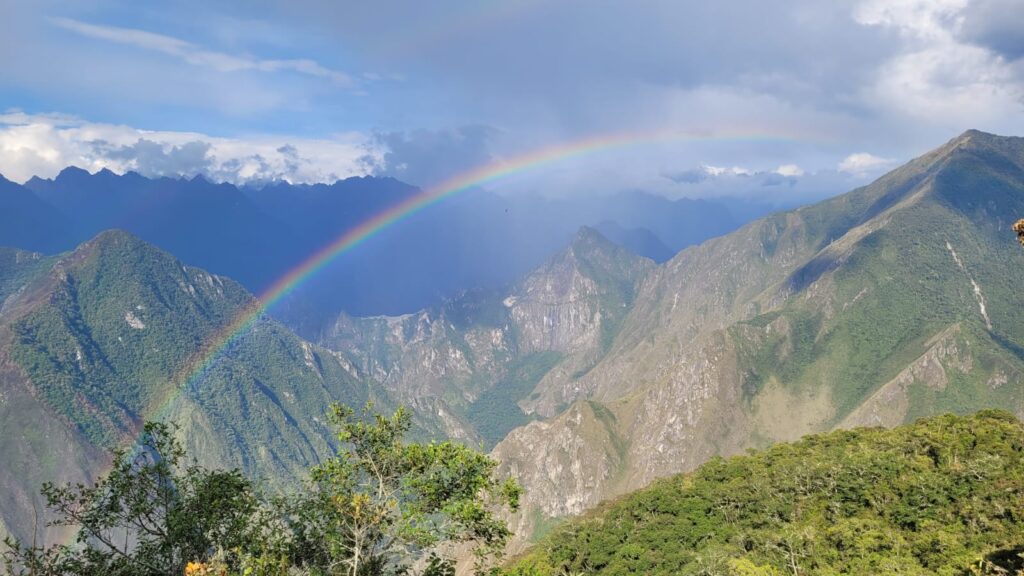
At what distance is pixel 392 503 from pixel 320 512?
3665mm

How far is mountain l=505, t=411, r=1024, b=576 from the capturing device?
67438mm

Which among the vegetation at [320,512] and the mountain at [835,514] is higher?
the vegetation at [320,512]

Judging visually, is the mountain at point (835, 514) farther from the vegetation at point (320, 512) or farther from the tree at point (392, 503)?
the vegetation at point (320, 512)

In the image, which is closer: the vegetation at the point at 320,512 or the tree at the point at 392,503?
the tree at the point at 392,503

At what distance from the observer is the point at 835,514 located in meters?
90.4

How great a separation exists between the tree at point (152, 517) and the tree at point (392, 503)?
112 inches

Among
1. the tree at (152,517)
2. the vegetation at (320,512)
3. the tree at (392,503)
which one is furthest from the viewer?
the tree at (152,517)

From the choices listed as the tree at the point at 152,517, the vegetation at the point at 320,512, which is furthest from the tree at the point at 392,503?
the tree at the point at 152,517

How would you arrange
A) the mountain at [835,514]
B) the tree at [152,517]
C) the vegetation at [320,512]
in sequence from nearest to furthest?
the vegetation at [320,512] → the tree at [152,517] → the mountain at [835,514]

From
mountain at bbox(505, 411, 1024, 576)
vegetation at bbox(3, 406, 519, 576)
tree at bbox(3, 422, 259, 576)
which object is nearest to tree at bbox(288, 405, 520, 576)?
vegetation at bbox(3, 406, 519, 576)

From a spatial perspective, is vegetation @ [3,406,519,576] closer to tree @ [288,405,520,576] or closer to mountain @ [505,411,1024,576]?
tree @ [288,405,520,576]

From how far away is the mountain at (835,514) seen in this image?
67438 millimetres

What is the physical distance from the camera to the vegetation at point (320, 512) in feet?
78.0

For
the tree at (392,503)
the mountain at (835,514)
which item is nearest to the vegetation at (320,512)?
the tree at (392,503)
